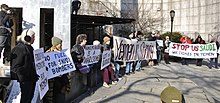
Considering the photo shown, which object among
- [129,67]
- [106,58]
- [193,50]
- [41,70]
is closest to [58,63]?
[41,70]

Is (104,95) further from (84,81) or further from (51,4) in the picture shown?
(51,4)

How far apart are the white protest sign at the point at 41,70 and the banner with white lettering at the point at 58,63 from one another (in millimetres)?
203

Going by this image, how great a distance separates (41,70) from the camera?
5.49m

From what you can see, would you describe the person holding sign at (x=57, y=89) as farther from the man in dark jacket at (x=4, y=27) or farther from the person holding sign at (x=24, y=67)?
the man in dark jacket at (x=4, y=27)

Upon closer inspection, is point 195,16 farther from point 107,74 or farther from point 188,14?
point 107,74

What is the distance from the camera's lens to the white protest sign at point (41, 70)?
17.5 ft

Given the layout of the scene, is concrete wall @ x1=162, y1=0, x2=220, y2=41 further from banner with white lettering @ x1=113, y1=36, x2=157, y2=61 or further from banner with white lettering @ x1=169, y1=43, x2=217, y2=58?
banner with white lettering @ x1=113, y1=36, x2=157, y2=61

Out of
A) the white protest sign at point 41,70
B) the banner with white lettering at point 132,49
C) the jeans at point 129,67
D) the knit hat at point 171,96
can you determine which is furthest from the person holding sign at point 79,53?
the knit hat at point 171,96

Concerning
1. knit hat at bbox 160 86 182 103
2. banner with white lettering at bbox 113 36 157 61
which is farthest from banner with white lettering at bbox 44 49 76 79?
banner with white lettering at bbox 113 36 157 61

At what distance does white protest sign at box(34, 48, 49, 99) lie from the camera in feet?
17.5

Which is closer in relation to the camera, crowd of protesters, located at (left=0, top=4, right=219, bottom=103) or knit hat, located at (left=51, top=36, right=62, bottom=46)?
crowd of protesters, located at (left=0, top=4, right=219, bottom=103)

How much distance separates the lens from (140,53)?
12.7 m

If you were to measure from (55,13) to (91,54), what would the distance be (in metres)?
5.19

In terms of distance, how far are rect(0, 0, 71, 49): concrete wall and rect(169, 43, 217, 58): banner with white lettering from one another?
6.12 metres
